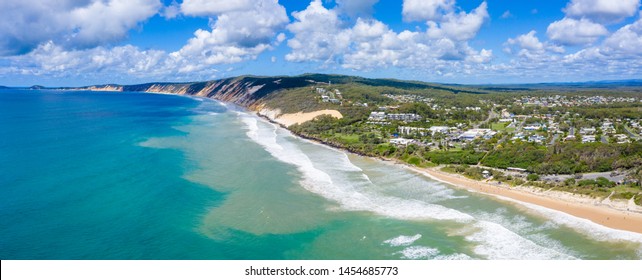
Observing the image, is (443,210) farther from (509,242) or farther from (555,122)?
(555,122)

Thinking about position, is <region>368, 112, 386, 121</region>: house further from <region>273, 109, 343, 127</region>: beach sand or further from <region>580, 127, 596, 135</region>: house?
<region>580, 127, 596, 135</region>: house

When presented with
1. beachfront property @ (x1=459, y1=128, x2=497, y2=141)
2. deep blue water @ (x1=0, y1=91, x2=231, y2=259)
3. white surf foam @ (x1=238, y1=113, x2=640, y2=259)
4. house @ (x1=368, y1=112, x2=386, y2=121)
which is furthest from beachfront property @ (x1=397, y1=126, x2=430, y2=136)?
deep blue water @ (x1=0, y1=91, x2=231, y2=259)

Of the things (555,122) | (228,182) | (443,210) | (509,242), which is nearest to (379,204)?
(443,210)

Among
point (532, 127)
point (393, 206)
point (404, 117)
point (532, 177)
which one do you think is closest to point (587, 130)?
point (532, 127)

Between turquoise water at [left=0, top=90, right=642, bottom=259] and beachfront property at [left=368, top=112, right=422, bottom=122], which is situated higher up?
beachfront property at [left=368, top=112, right=422, bottom=122]

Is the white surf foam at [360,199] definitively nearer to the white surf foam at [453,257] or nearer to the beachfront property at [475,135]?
the white surf foam at [453,257]

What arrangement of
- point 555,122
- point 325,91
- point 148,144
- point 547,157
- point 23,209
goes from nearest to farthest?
point 23,209 < point 547,157 < point 148,144 < point 555,122 < point 325,91

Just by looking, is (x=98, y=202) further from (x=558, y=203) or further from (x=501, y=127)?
(x=501, y=127)
